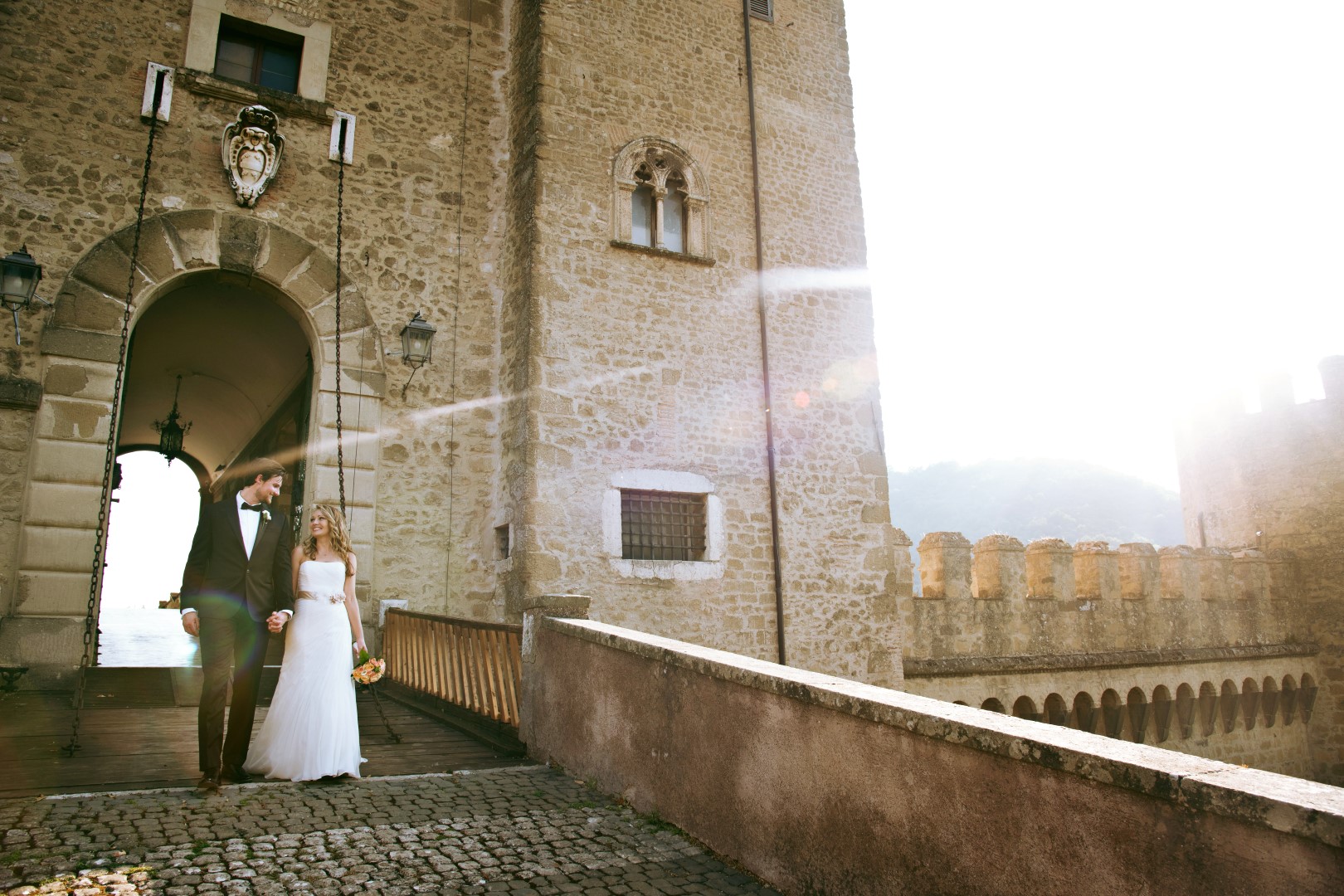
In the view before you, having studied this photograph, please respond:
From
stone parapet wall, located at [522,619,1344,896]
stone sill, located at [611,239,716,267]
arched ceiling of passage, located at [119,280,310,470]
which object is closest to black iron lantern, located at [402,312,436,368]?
arched ceiling of passage, located at [119,280,310,470]

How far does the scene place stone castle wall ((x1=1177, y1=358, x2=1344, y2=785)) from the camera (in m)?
17.5

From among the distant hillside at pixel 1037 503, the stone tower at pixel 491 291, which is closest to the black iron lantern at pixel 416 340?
the stone tower at pixel 491 291

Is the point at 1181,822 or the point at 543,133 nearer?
the point at 1181,822

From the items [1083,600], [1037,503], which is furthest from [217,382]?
[1037,503]

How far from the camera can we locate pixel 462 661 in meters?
6.68

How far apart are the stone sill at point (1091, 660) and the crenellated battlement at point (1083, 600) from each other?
3.1 inches

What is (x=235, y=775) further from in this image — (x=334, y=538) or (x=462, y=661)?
(x=462, y=661)

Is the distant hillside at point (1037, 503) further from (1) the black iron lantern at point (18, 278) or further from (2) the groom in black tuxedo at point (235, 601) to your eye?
(2) the groom in black tuxedo at point (235, 601)

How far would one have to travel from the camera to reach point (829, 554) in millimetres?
10477

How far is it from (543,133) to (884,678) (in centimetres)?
758

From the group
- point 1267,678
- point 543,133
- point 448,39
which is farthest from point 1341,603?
point 448,39

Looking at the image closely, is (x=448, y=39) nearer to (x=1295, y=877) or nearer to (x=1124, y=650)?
(x=1295, y=877)

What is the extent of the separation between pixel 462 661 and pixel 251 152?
18.6 ft

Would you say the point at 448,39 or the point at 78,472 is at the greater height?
the point at 448,39
